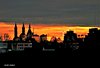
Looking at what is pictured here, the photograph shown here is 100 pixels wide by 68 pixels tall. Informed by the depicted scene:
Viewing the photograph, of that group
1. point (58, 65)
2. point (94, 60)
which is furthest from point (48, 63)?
point (94, 60)

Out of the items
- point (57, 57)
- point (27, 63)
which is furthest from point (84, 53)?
point (27, 63)

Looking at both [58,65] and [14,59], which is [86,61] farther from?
[14,59]

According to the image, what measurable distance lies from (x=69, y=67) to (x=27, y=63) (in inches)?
639

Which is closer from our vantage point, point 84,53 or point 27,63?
point 27,63

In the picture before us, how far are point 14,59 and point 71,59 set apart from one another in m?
21.3

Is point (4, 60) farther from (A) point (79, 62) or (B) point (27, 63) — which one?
(A) point (79, 62)

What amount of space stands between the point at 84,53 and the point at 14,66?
29.9 metres

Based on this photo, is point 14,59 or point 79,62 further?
point 14,59

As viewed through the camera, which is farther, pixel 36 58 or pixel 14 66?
pixel 36 58

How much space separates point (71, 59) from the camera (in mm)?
187875

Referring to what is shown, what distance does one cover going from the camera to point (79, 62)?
18212 centimetres

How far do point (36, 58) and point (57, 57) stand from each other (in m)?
8.89

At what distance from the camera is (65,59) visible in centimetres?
18938

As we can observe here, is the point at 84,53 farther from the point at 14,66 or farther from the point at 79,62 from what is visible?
the point at 14,66
